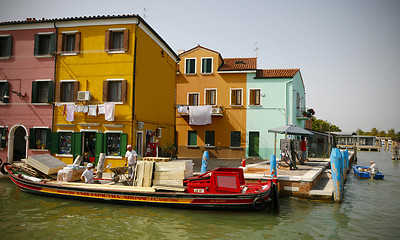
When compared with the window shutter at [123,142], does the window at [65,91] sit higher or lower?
higher

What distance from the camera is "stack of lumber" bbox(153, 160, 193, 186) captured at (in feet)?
36.2

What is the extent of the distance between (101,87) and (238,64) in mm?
14941

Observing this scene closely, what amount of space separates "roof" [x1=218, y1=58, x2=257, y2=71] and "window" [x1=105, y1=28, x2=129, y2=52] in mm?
12200

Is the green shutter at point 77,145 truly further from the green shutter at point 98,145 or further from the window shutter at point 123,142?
the window shutter at point 123,142

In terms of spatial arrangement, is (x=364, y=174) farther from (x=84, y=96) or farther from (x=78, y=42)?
(x=78, y=42)

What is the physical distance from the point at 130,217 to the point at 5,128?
43.6 feet

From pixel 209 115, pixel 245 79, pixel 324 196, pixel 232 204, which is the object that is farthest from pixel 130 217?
pixel 245 79

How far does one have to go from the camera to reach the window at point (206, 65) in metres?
27.7

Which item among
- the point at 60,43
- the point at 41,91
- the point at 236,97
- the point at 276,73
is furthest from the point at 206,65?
the point at 41,91

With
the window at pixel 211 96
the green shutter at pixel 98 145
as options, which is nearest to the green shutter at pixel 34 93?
the green shutter at pixel 98 145

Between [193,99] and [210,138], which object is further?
[193,99]

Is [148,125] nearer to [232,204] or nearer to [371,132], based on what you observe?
[232,204]

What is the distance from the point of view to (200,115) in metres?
26.6

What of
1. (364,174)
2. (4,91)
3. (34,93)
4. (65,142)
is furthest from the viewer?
(364,174)
